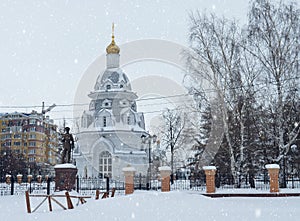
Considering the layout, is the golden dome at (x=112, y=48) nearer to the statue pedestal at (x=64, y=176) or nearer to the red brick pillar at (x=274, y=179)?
the statue pedestal at (x=64, y=176)

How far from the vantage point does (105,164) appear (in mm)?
38812

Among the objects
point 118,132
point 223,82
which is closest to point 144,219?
point 223,82

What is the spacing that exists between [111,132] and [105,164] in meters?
3.23

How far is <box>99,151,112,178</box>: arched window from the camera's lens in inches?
1519

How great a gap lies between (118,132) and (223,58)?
21267 millimetres

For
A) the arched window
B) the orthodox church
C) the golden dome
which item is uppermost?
the golden dome

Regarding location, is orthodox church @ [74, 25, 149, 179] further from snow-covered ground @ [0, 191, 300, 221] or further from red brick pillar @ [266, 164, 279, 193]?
snow-covered ground @ [0, 191, 300, 221]

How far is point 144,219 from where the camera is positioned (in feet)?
29.1

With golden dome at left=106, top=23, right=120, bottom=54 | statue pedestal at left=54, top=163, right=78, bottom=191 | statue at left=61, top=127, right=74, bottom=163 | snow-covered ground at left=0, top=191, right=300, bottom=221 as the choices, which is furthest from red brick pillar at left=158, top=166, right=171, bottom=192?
golden dome at left=106, top=23, right=120, bottom=54

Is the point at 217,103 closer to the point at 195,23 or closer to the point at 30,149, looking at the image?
the point at 195,23

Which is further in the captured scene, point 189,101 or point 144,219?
point 189,101

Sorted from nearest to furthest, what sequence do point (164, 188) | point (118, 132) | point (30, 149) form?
point (164, 188), point (118, 132), point (30, 149)

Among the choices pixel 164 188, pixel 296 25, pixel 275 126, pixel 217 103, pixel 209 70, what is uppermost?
pixel 296 25

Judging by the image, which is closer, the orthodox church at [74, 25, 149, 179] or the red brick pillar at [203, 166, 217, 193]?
the red brick pillar at [203, 166, 217, 193]
